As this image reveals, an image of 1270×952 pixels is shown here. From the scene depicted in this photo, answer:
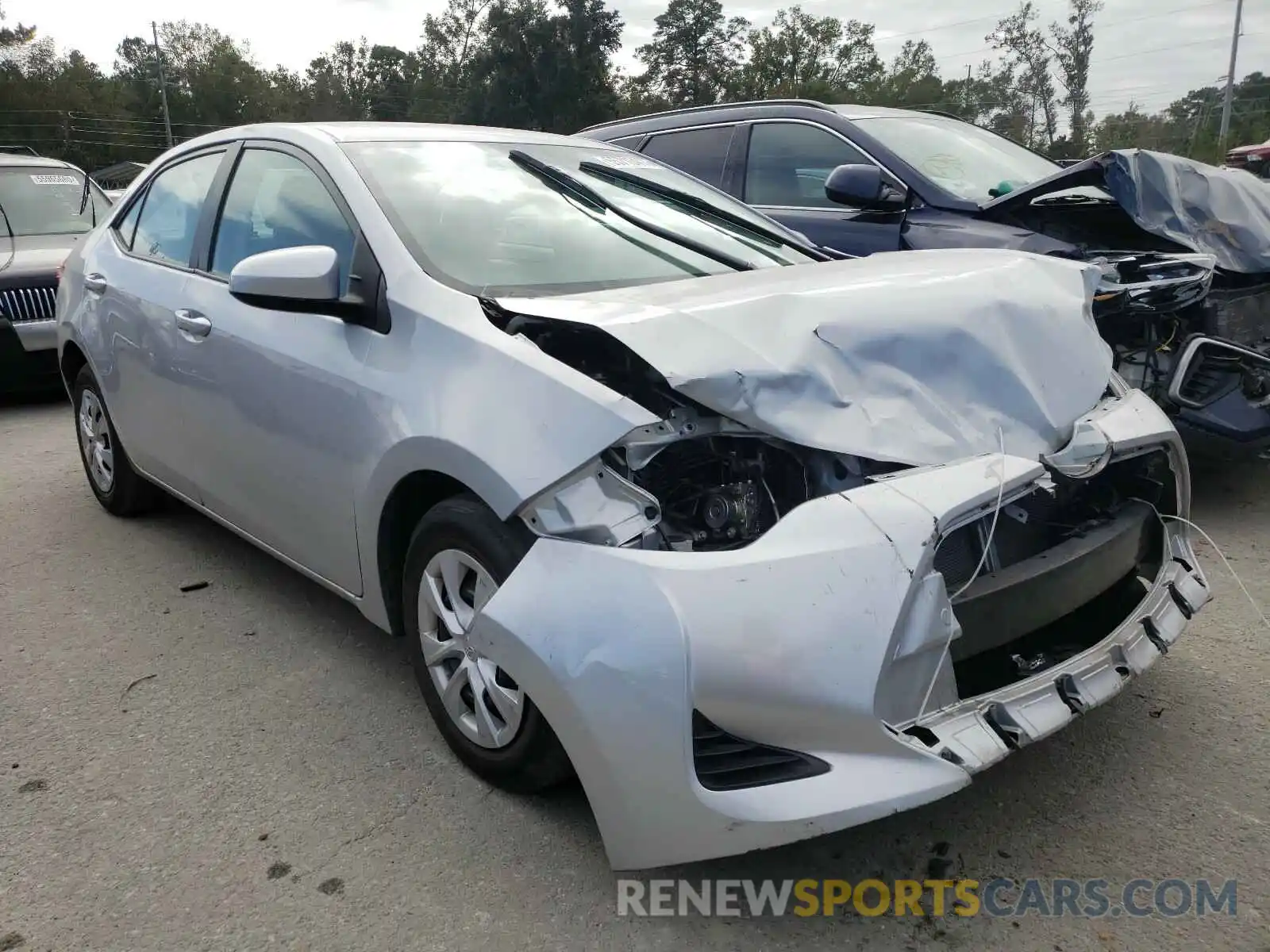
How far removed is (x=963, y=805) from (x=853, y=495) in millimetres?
955

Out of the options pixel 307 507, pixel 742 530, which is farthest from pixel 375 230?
pixel 742 530

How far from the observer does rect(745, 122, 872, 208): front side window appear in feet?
17.8

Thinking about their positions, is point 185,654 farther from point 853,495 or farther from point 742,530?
point 853,495

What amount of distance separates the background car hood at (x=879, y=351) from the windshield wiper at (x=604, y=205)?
0.41 m

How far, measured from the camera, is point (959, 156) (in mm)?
5512

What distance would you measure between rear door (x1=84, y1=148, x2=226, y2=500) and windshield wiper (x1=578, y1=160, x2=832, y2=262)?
4.64ft

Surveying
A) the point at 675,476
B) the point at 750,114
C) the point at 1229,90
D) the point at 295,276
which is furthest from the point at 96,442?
the point at 1229,90

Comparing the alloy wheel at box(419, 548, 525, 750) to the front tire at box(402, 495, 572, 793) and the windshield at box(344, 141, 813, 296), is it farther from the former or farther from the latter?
the windshield at box(344, 141, 813, 296)

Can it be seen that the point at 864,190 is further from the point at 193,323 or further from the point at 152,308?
the point at 152,308

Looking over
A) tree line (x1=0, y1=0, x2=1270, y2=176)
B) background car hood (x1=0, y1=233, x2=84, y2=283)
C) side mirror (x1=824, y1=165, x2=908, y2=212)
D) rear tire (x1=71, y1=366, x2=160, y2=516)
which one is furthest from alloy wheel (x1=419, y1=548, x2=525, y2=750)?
tree line (x1=0, y1=0, x2=1270, y2=176)

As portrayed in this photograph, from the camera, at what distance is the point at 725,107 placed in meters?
6.14

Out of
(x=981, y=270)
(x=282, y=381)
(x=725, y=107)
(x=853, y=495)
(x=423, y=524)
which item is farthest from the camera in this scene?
(x=725, y=107)

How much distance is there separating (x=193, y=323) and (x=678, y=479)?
2.08m

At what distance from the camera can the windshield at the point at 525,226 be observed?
2.78 meters
